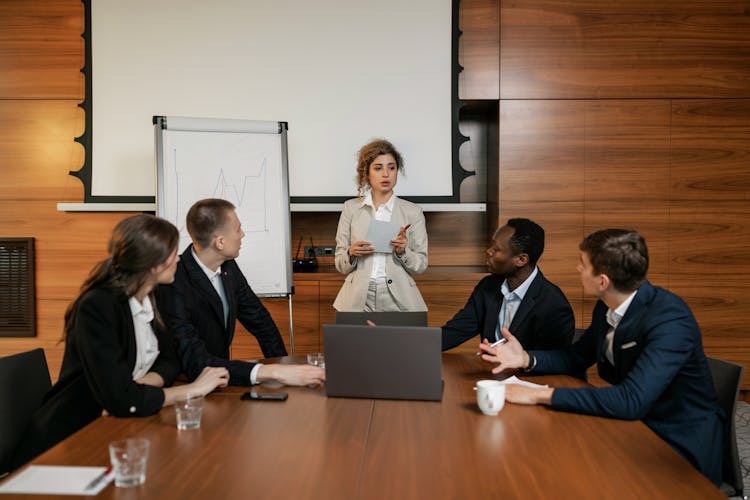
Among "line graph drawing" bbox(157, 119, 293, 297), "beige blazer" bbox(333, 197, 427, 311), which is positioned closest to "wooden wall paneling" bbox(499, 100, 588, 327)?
"beige blazer" bbox(333, 197, 427, 311)

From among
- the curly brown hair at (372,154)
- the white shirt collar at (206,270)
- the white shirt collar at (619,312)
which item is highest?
the curly brown hair at (372,154)

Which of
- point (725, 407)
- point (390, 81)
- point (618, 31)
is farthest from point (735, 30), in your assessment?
point (725, 407)

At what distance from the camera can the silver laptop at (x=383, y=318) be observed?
8.02 ft

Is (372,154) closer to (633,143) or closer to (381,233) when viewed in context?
(381,233)

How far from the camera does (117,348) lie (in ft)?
5.82

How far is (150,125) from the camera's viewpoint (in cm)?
424

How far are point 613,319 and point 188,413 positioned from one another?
4.32 ft

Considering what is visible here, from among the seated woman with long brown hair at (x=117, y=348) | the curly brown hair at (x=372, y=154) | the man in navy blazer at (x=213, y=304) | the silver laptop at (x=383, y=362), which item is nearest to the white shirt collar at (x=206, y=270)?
the man in navy blazer at (x=213, y=304)

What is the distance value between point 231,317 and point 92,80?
8.35 ft

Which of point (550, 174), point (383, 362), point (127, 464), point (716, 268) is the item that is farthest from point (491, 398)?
point (716, 268)

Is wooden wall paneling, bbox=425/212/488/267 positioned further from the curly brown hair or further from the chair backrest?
the chair backrest

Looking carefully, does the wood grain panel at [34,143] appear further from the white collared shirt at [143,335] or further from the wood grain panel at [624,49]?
the wood grain panel at [624,49]

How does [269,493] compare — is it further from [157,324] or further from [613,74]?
[613,74]

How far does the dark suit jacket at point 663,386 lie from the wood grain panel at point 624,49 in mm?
2641
